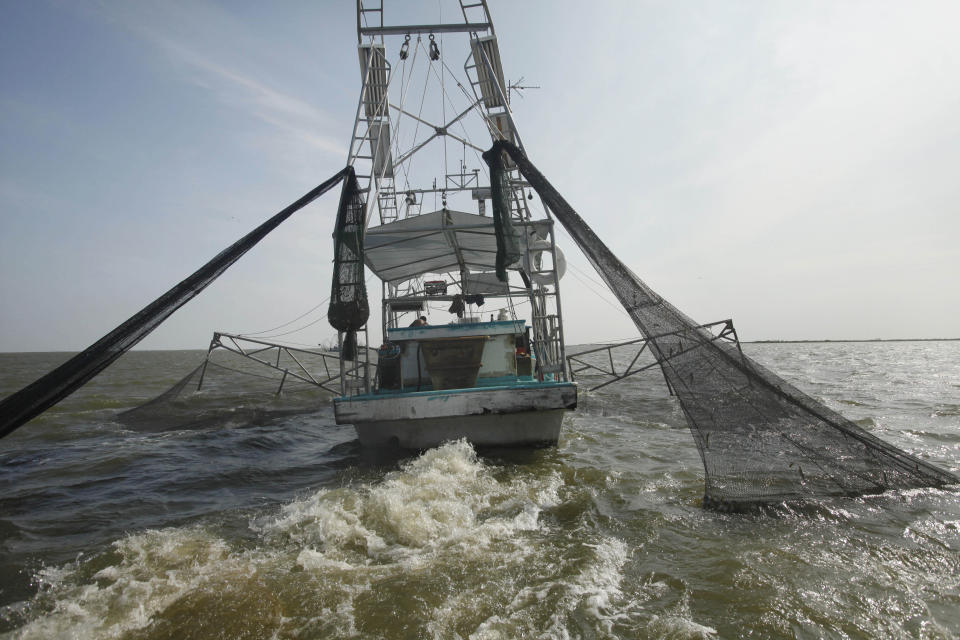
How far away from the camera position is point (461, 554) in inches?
179

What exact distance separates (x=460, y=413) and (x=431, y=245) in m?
4.18

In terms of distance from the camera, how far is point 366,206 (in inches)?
352

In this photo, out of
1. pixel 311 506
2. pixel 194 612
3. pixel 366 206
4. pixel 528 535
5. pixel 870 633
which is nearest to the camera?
pixel 870 633

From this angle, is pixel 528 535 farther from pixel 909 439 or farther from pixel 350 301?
pixel 909 439

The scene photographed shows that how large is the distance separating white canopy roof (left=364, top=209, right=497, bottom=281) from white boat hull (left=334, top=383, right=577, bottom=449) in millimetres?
3101

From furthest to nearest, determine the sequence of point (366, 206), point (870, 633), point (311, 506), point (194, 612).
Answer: point (366, 206)
point (311, 506)
point (194, 612)
point (870, 633)

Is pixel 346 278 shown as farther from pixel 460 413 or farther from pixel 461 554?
pixel 461 554

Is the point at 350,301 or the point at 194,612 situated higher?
the point at 350,301

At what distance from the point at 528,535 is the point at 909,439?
961 centimetres

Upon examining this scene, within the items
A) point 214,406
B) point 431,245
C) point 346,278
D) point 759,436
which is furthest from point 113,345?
point 214,406

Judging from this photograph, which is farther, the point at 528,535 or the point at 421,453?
the point at 421,453

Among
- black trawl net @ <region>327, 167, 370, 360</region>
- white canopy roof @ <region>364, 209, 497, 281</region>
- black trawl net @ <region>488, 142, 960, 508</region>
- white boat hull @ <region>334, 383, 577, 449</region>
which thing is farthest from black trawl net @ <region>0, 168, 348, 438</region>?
black trawl net @ <region>488, 142, 960, 508</region>

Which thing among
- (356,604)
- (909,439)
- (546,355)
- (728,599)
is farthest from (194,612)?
(909,439)

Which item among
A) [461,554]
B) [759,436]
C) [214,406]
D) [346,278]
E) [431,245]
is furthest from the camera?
[214,406]
